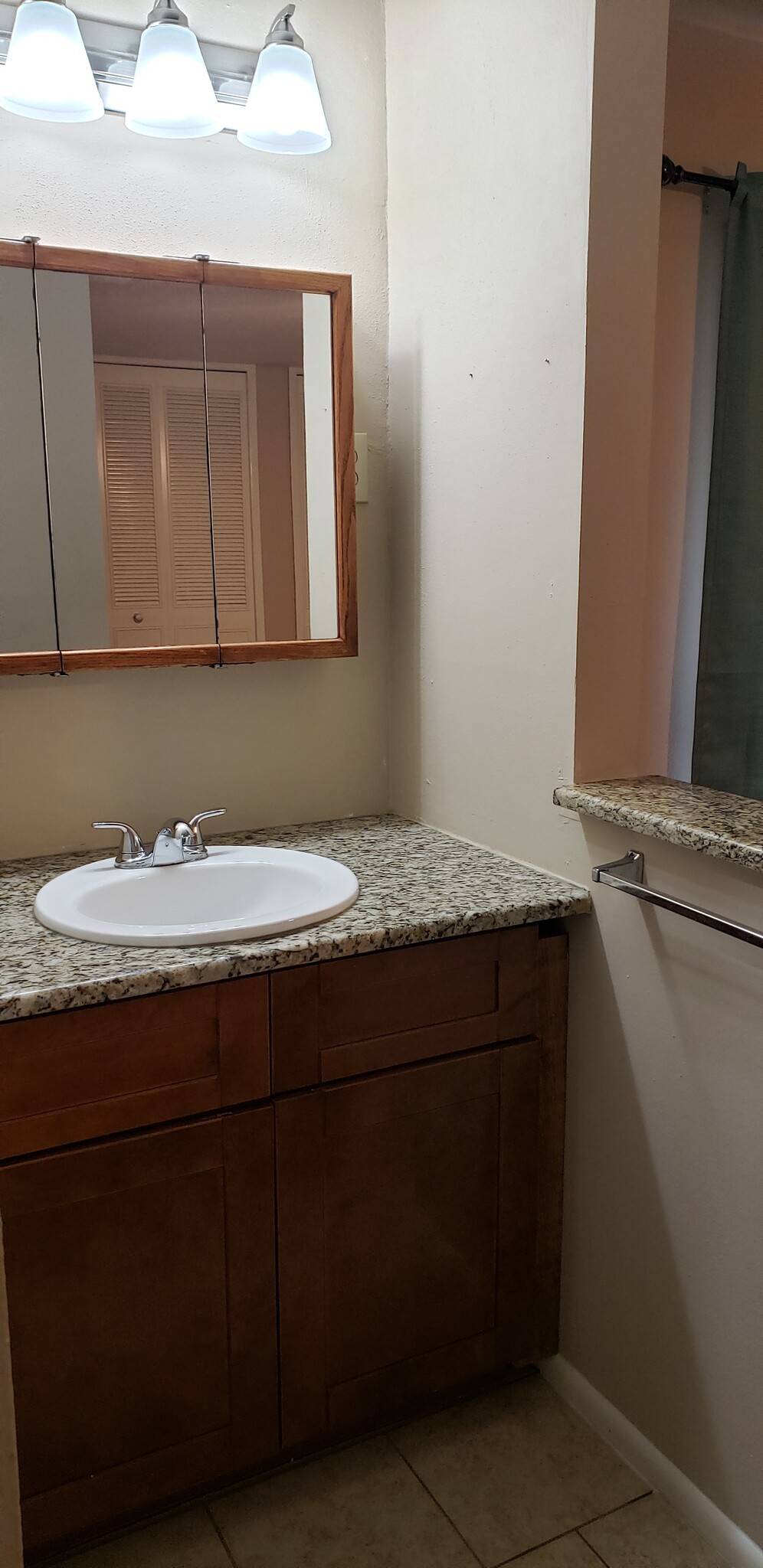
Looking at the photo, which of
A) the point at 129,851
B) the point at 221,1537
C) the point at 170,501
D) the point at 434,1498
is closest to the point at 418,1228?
the point at 434,1498

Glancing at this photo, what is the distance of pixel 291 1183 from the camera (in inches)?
56.2

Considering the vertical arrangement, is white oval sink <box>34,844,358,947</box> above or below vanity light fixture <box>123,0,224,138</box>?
below

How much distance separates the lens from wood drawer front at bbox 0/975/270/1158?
4.09 feet

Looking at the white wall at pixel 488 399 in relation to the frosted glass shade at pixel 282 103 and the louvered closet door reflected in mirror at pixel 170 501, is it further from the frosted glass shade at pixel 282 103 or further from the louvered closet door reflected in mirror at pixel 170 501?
the louvered closet door reflected in mirror at pixel 170 501

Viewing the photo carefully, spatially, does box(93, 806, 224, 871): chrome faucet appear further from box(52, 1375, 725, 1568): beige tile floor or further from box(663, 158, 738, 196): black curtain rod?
box(663, 158, 738, 196): black curtain rod

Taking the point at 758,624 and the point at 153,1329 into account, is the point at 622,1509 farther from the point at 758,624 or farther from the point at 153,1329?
the point at 758,624

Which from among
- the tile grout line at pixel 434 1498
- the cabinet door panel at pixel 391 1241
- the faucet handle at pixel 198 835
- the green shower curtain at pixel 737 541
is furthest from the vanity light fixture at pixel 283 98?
the tile grout line at pixel 434 1498

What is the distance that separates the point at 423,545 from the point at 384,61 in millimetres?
804

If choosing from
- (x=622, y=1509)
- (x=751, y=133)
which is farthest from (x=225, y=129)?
(x=622, y=1509)

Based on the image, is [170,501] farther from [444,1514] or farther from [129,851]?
[444,1514]

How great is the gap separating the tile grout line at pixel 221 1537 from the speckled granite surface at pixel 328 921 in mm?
761

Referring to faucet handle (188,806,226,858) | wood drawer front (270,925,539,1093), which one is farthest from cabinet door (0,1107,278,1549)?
faucet handle (188,806,226,858)

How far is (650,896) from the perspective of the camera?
1.35m

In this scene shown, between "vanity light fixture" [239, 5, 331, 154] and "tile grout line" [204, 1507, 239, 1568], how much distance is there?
1976 mm
